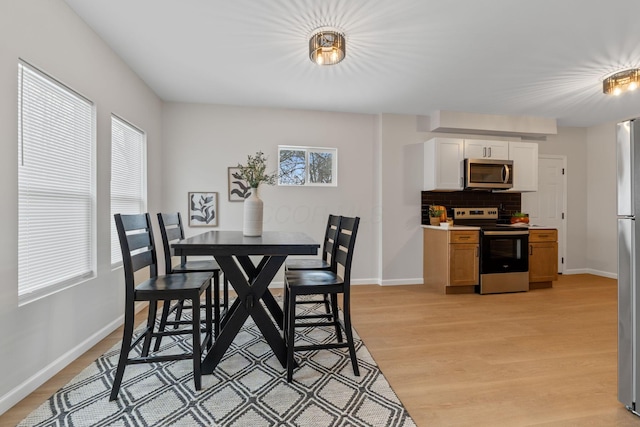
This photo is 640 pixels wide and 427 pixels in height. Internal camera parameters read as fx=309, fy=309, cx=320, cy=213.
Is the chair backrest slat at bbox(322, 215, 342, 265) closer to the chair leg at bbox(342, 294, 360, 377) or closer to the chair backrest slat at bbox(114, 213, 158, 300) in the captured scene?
the chair leg at bbox(342, 294, 360, 377)

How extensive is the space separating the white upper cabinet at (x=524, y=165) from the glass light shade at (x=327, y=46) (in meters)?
3.31

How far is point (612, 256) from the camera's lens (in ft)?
16.2

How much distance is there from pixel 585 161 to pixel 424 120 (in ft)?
10.3

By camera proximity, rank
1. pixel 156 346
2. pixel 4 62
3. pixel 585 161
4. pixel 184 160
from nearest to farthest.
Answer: pixel 4 62 < pixel 156 346 < pixel 184 160 < pixel 585 161

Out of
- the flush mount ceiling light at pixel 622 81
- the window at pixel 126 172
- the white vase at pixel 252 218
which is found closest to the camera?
the white vase at pixel 252 218

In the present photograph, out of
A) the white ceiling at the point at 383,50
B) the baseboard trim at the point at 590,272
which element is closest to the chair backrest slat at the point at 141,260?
the white ceiling at the point at 383,50

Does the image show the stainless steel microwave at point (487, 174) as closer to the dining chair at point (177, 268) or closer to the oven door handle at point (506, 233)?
the oven door handle at point (506, 233)

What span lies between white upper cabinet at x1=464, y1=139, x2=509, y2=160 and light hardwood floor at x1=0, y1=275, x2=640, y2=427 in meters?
1.97

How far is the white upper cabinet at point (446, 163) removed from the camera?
4305 mm

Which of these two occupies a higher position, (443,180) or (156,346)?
(443,180)

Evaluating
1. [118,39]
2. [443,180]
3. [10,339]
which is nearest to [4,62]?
[118,39]

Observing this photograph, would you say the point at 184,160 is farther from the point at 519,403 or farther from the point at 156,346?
the point at 519,403

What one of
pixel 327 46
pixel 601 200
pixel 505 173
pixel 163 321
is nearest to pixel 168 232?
pixel 163 321

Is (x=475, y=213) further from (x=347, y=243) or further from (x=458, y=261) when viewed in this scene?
(x=347, y=243)
